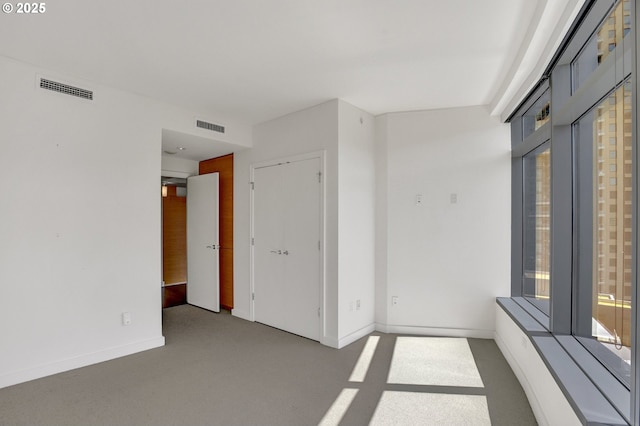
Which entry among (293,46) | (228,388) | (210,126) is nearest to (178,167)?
(210,126)

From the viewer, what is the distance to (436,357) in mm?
3248

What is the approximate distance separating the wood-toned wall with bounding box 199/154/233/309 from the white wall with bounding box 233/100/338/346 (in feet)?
0.44

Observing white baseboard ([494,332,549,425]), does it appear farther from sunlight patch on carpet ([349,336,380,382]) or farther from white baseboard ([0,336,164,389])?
white baseboard ([0,336,164,389])

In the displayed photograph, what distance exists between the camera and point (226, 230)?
491 cm

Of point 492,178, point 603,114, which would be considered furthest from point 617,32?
point 492,178

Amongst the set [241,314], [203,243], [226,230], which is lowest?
[241,314]

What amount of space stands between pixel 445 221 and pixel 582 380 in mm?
2260

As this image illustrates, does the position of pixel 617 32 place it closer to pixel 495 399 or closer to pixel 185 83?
pixel 495 399

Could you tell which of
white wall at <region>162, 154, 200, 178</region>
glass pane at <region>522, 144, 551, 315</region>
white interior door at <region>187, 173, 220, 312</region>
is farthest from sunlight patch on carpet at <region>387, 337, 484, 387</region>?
white wall at <region>162, 154, 200, 178</region>

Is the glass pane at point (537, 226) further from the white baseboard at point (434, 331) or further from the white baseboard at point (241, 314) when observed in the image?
the white baseboard at point (241, 314)

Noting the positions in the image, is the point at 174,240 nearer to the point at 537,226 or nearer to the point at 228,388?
the point at 228,388

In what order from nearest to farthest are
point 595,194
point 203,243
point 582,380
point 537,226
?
1. point 582,380
2. point 595,194
3. point 537,226
4. point 203,243

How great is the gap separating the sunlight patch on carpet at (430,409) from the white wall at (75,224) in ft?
8.18

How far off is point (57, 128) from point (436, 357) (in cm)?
412
